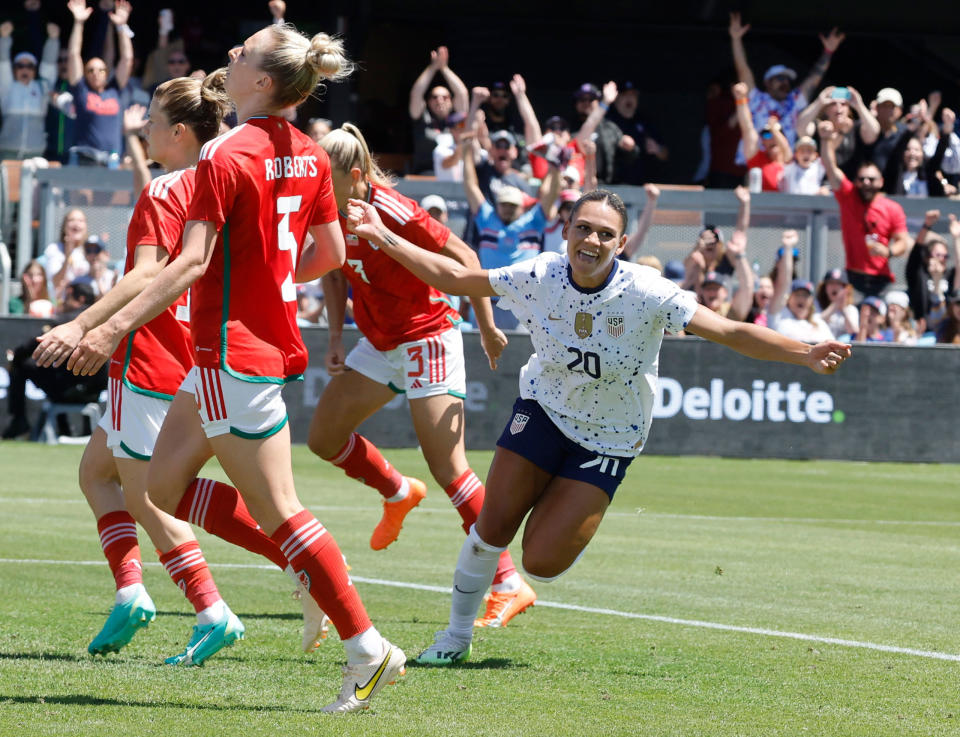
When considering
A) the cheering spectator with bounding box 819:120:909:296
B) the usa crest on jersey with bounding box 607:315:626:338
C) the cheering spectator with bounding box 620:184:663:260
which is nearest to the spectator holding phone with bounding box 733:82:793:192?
the cheering spectator with bounding box 819:120:909:296

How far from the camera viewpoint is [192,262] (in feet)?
16.2

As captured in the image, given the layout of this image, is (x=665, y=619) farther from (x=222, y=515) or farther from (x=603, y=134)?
(x=603, y=134)

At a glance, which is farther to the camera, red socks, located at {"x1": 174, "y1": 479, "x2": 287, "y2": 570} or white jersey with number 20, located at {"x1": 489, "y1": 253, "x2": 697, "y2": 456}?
white jersey with number 20, located at {"x1": 489, "y1": 253, "x2": 697, "y2": 456}

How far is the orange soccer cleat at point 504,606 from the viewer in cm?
727

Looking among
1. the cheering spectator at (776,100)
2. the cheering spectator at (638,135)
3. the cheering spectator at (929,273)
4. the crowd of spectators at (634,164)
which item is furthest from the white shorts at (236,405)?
the cheering spectator at (776,100)

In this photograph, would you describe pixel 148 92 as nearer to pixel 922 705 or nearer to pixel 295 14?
pixel 295 14

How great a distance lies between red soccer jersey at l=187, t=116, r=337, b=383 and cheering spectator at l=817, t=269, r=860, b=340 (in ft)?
45.3

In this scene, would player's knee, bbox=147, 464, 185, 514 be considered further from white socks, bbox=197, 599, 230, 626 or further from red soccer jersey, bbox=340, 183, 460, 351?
red soccer jersey, bbox=340, 183, 460, 351

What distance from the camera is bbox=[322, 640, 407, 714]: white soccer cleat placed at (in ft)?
16.8

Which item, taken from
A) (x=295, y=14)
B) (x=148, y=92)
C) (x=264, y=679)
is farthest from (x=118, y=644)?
(x=295, y=14)

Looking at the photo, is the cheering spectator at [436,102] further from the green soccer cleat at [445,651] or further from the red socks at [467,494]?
the green soccer cleat at [445,651]

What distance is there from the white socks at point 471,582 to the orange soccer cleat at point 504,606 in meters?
0.92

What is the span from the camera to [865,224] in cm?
1875

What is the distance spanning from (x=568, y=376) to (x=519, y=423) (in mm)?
291
